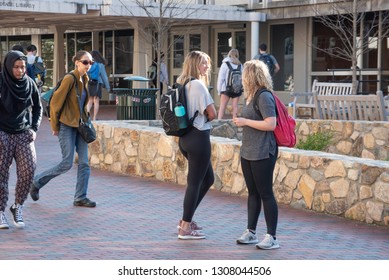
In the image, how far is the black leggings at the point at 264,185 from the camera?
7.79 metres

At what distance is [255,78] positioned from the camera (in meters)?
7.77

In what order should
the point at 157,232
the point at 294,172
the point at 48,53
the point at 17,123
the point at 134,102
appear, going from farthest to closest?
the point at 48,53
the point at 134,102
the point at 294,172
the point at 17,123
the point at 157,232

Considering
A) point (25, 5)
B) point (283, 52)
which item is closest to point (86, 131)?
A: point (25, 5)

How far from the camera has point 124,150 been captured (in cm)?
1333

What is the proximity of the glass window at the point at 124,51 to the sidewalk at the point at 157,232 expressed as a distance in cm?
2415

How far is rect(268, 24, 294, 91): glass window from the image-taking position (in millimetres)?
28203

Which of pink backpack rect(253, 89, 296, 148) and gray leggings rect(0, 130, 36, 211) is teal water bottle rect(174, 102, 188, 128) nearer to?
pink backpack rect(253, 89, 296, 148)

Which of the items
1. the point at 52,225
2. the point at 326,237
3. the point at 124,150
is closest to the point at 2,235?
the point at 52,225

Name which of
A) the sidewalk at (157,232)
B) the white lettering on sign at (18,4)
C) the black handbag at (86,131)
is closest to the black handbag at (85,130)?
the black handbag at (86,131)

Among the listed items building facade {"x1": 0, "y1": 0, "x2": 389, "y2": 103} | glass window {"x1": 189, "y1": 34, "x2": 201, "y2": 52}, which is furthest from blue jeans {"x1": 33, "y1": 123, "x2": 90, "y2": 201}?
glass window {"x1": 189, "y1": 34, "x2": 201, "y2": 52}

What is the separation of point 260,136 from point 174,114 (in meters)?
0.83

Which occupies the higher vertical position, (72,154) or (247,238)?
(72,154)

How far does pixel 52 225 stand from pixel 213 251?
205 centimetres

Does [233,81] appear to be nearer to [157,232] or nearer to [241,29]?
[157,232]
